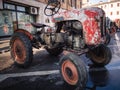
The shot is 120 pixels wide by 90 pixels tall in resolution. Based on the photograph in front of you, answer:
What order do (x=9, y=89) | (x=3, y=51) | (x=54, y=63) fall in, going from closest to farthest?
1. (x=9, y=89)
2. (x=54, y=63)
3. (x=3, y=51)

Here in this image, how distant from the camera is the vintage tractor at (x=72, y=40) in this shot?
15.0 ft

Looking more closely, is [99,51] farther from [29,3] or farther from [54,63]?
[29,3]

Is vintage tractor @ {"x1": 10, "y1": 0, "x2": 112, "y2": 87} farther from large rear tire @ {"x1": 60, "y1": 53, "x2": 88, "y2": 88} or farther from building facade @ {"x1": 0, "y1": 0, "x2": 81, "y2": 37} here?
building facade @ {"x1": 0, "y1": 0, "x2": 81, "y2": 37}

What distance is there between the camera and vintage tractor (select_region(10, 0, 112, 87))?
15.0 ft

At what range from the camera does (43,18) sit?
2022cm

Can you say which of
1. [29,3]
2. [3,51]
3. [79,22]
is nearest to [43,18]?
[29,3]

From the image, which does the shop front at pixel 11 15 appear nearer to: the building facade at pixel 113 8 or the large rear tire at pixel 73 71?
the large rear tire at pixel 73 71

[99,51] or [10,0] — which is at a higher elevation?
Result: [10,0]

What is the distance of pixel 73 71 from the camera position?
4488 millimetres

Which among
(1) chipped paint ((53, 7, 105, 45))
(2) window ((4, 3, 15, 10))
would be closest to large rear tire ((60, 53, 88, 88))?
(1) chipped paint ((53, 7, 105, 45))

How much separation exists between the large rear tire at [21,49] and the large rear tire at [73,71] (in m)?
1.51

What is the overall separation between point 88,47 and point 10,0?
36.4ft

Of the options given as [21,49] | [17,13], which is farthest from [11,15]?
[21,49]

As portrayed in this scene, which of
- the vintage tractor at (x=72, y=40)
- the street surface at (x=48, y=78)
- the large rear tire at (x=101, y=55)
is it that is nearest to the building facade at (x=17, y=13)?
the vintage tractor at (x=72, y=40)
